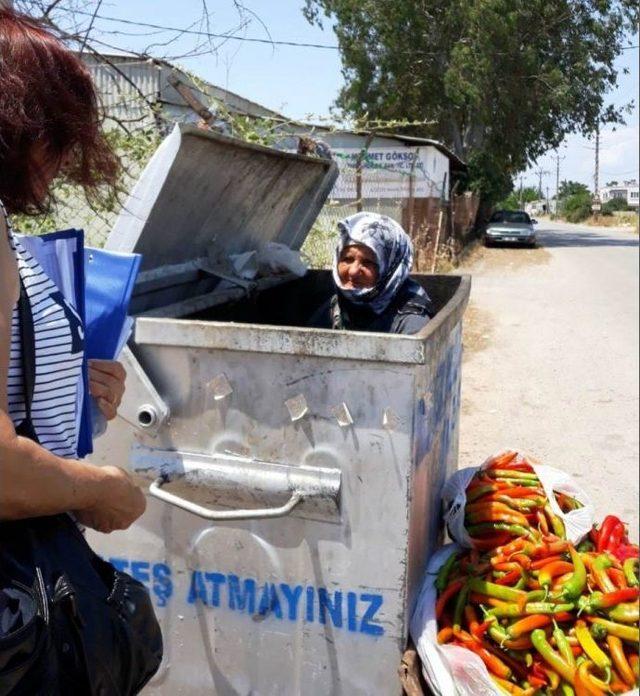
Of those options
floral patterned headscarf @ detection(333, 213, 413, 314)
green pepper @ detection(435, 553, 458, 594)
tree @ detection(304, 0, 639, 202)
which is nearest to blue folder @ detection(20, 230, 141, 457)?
green pepper @ detection(435, 553, 458, 594)

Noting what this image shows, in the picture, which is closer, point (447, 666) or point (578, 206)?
point (447, 666)

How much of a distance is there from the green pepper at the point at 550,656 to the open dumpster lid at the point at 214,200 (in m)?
1.64

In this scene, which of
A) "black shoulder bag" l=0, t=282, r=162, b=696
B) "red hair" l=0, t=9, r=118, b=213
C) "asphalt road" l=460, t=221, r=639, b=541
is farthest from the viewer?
"asphalt road" l=460, t=221, r=639, b=541

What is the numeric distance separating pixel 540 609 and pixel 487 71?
64.4ft

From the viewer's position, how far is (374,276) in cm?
322

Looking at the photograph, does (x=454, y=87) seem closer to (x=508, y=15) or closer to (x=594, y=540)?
(x=508, y=15)

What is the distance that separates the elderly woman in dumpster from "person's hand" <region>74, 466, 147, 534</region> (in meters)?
1.93

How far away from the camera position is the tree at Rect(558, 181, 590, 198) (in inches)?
2173

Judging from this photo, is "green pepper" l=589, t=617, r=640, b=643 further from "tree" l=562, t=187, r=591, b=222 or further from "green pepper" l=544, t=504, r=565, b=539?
"tree" l=562, t=187, r=591, b=222

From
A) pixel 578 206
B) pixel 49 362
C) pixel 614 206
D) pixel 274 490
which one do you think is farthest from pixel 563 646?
pixel 614 206

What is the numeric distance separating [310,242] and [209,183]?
460 centimetres

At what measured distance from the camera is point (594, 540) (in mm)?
2646

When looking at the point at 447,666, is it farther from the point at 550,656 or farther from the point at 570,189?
the point at 570,189

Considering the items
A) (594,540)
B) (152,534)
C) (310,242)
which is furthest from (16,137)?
(310,242)
